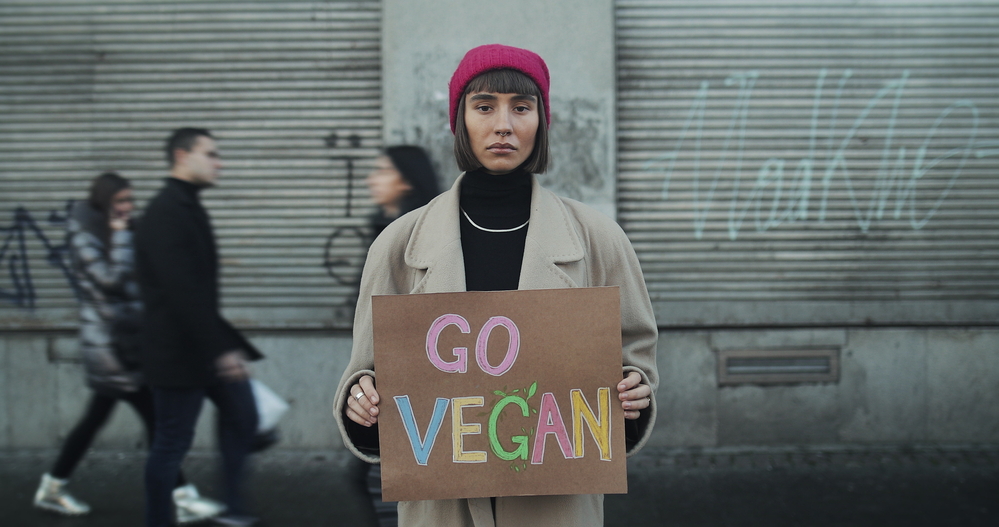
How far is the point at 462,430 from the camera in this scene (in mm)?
1573

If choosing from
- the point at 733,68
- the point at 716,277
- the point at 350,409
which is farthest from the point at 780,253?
the point at 350,409

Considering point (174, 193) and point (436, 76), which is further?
point (436, 76)

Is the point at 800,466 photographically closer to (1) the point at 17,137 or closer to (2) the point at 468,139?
(2) the point at 468,139

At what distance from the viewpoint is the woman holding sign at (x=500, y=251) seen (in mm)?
1692

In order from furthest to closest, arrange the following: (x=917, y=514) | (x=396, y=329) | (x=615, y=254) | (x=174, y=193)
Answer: (x=917, y=514) → (x=174, y=193) → (x=615, y=254) → (x=396, y=329)

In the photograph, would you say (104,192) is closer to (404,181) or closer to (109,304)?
(109,304)

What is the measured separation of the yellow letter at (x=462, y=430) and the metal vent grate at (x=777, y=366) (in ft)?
13.7

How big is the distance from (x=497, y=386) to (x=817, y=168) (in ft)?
15.3

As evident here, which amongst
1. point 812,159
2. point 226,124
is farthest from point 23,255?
point 812,159

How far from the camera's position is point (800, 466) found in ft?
16.5

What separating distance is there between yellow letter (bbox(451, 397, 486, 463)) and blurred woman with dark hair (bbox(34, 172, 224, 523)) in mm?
3021

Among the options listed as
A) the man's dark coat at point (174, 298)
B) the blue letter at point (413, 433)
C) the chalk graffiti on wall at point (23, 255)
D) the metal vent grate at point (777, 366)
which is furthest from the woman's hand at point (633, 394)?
the chalk graffiti on wall at point (23, 255)

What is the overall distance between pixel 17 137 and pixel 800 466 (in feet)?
20.7

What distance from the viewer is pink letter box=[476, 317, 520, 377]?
1573 millimetres
